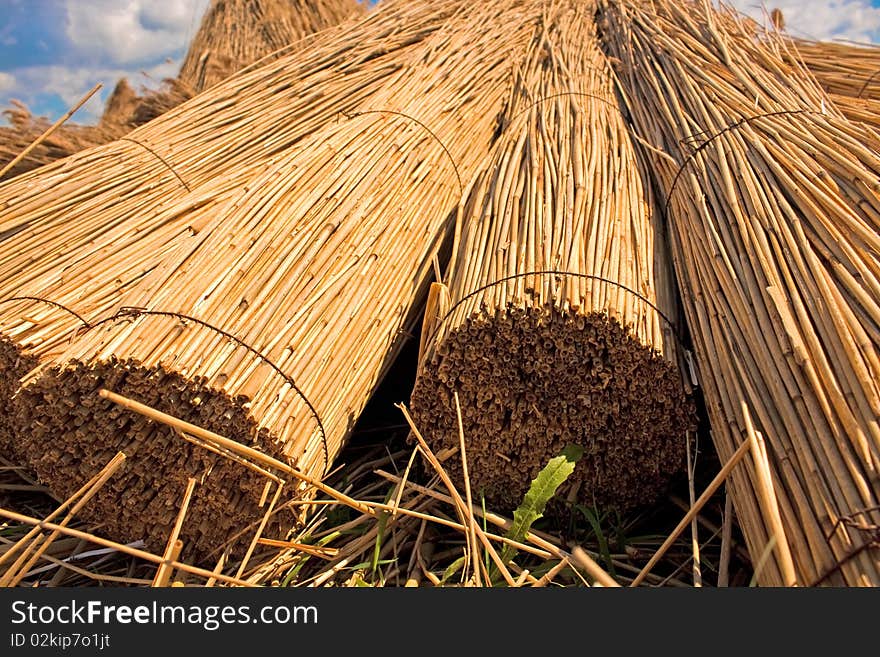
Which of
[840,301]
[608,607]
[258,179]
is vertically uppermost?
[258,179]

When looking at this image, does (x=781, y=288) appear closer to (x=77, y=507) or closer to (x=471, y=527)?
(x=471, y=527)

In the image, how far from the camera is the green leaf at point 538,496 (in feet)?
4.44

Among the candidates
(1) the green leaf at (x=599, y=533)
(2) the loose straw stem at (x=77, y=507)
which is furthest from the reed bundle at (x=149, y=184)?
(1) the green leaf at (x=599, y=533)

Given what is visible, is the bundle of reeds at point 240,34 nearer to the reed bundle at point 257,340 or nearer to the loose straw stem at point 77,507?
the reed bundle at point 257,340

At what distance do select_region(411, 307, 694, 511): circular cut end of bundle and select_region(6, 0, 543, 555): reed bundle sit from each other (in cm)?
24

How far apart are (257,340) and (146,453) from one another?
0.29 m

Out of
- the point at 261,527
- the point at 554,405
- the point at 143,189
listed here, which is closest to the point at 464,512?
the point at 554,405

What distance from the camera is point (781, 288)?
1284 millimetres

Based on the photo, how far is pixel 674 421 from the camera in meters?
1.40

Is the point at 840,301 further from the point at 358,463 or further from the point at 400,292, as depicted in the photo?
the point at 358,463

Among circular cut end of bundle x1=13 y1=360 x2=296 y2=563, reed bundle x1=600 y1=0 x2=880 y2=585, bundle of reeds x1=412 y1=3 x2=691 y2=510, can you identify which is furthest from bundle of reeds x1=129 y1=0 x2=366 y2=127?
circular cut end of bundle x1=13 y1=360 x2=296 y2=563

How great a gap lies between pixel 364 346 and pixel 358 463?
1.17 feet

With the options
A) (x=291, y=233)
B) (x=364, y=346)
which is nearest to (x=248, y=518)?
(x=364, y=346)

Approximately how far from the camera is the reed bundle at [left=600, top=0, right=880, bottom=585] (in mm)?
1021
